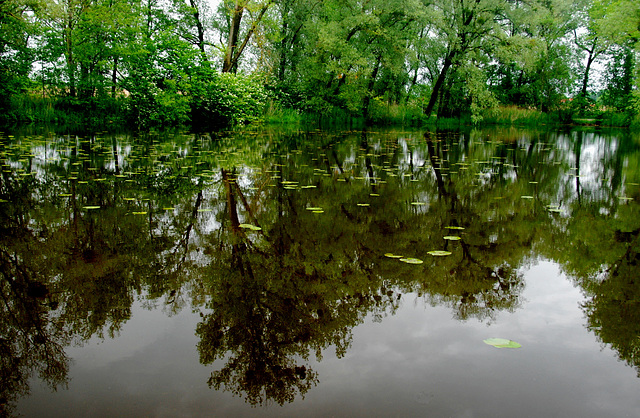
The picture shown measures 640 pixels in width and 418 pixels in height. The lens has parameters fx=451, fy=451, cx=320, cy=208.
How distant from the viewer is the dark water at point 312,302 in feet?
6.09

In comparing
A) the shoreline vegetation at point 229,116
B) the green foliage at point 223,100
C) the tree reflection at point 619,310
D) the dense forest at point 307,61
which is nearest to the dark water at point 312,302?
the tree reflection at point 619,310

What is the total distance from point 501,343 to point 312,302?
1046mm

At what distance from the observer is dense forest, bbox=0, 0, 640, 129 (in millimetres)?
16750

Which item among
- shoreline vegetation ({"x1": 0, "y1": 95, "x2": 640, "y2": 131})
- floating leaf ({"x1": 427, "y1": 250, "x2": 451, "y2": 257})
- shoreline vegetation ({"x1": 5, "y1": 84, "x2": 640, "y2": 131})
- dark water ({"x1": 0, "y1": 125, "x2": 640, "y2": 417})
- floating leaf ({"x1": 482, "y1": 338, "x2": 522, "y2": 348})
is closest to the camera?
dark water ({"x1": 0, "y1": 125, "x2": 640, "y2": 417})

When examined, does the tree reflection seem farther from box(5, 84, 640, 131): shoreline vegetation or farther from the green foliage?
the green foliage

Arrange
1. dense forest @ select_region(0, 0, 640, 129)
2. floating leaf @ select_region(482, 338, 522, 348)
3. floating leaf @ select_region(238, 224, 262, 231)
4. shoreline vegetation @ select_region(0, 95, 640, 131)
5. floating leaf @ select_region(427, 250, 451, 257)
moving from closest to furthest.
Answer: floating leaf @ select_region(482, 338, 522, 348) → floating leaf @ select_region(427, 250, 451, 257) → floating leaf @ select_region(238, 224, 262, 231) → dense forest @ select_region(0, 0, 640, 129) → shoreline vegetation @ select_region(0, 95, 640, 131)

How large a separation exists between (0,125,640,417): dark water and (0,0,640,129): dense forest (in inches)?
507

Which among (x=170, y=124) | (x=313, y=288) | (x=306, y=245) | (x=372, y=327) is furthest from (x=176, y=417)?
(x=170, y=124)

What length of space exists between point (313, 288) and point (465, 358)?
3.44 feet

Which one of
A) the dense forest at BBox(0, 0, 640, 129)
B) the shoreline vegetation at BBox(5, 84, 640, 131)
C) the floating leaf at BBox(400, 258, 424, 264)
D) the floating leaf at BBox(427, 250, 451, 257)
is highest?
the dense forest at BBox(0, 0, 640, 129)

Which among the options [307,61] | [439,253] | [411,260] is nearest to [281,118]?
[307,61]

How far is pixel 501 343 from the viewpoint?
7.54 ft

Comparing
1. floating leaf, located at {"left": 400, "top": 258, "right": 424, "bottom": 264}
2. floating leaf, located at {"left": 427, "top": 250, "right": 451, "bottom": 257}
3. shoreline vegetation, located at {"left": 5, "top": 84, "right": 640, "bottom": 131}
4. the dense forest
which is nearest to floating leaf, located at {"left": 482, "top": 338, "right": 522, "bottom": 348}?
floating leaf, located at {"left": 400, "top": 258, "right": 424, "bottom": 264}

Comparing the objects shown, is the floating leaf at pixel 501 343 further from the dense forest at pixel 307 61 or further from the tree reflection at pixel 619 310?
the dense forest at pixel 307 61
